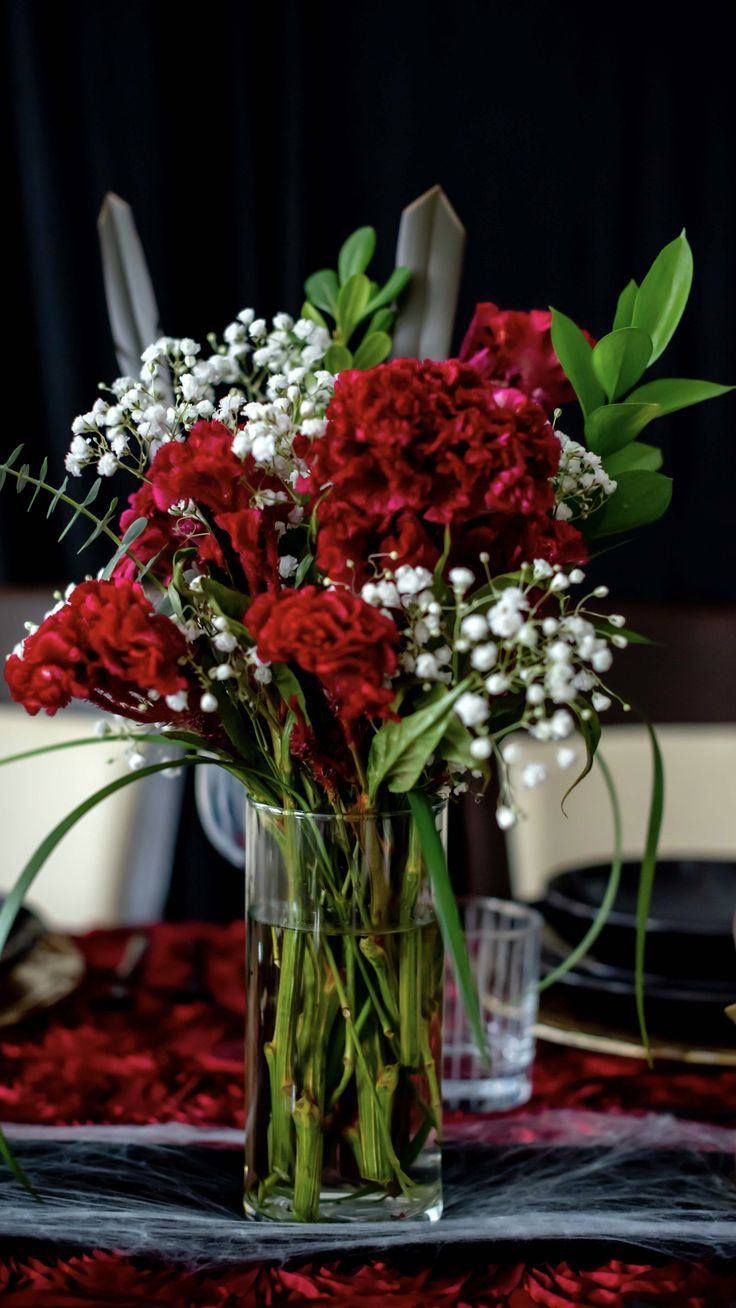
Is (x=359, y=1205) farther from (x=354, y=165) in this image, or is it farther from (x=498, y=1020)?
(x=354, y=165)

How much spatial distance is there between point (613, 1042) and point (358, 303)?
18.4 inches

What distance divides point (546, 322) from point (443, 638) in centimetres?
19

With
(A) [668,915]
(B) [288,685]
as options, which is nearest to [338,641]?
(B) [288,685]

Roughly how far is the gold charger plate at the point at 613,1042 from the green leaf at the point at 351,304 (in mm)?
443

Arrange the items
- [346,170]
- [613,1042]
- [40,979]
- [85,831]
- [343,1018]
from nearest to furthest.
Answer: [343,1018] < [613,1042] < [40,979] < [85,831] < [346,170]

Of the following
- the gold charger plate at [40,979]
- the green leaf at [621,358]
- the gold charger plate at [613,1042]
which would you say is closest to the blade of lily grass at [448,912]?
the green leaf at [621,358]

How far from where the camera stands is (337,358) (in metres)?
0.71

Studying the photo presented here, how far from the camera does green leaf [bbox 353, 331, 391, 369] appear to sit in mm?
729

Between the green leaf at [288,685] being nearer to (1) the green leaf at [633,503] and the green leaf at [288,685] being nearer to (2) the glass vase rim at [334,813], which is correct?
(2) the glass vase rim at [334,813]

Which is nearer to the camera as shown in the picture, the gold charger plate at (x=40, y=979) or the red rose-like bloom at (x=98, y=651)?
the red rose-like bloom at (x=98, y=651)

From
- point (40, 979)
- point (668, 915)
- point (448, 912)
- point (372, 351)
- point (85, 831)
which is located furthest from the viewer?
point (85, 831)

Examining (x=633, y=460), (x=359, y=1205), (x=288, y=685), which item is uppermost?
(x=633, y=460)

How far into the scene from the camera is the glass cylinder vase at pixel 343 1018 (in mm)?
607

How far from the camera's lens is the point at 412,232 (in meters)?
0.80
